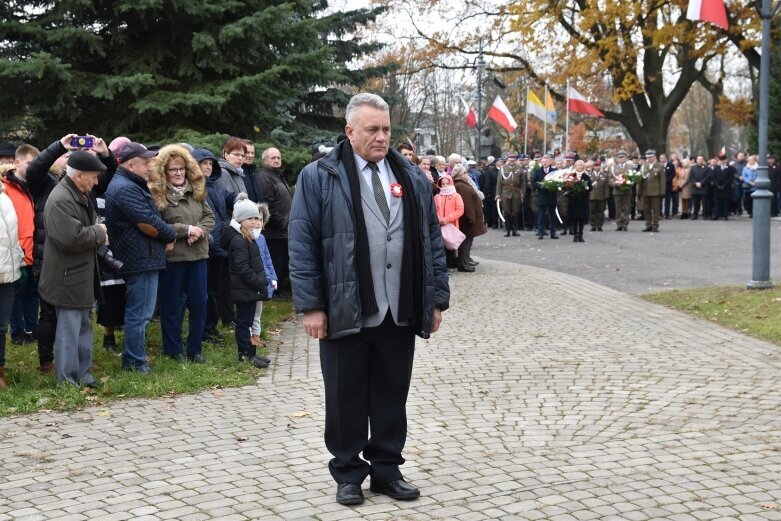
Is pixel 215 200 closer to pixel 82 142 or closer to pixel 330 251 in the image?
pixel 82 142

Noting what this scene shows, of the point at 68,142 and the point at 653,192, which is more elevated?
the point at 68,142

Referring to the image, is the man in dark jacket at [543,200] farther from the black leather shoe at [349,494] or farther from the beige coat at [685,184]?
the black leather shoe at [349,494]

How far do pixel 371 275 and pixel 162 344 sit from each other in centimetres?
477

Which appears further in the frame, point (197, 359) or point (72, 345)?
point (197, 359)

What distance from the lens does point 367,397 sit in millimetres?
5348

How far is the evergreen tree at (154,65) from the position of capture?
13438mm

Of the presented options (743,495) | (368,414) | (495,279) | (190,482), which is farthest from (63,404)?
(495,279)

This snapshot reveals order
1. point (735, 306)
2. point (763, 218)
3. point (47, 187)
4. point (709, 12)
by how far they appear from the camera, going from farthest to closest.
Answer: point (709, 12) < point (763, 218) < point (735, 306) < point (47, 187)

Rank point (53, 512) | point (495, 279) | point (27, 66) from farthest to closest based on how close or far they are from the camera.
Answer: point (495, 279) < point (27, 66) < point (53, 512)

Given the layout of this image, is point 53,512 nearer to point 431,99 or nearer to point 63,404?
point 63,404

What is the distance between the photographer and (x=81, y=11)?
44.6ft

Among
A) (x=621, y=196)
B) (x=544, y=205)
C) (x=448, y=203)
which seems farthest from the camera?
(x=621, y=196)

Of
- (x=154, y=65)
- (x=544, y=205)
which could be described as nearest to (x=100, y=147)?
(x=154, y=65)

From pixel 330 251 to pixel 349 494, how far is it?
1.25 m
